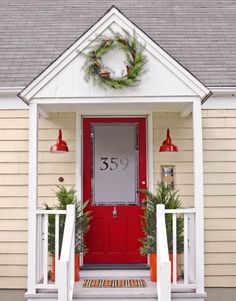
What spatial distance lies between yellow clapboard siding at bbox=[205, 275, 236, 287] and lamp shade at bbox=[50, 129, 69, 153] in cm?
271

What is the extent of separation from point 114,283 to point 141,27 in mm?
4479

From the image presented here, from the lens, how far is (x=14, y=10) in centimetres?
913

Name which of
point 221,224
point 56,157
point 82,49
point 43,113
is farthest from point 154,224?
point 82,49

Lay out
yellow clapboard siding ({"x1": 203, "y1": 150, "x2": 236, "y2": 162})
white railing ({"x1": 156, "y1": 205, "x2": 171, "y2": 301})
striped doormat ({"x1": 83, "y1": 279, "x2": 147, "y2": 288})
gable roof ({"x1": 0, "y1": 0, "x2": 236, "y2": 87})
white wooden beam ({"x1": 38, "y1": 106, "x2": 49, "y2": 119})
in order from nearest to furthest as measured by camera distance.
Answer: white railing ({"x1": 156, "y1": 205, "x2": 171, "y2": 301}), striped doormat ({"x1": 83, "y1": 279, "x2": 147, "y2": 288}), white wooden beam ({"x1": 38, "y1": 106, "x2": 49, "y2": 119}), yellow clapboard siding ({"x1": 203, "y1": 150, "x2": 236, "y2": 162}), gable roof ({"x1": 0, "y1": 0, "x2": 236, "y2": 87})

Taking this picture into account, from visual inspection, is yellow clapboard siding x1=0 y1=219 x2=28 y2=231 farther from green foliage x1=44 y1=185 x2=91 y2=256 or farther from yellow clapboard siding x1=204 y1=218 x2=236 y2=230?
yellow clapboard siding x1=204 y1=218 x2=236 y2=230

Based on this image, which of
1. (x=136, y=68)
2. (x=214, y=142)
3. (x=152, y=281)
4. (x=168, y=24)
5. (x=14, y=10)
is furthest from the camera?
(x=14, y=10)

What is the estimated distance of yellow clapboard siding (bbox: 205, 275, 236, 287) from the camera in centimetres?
665

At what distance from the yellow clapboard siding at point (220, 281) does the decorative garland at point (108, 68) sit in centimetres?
297

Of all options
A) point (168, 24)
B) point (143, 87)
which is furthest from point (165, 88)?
point (168, 24)

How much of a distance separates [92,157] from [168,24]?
3014mm

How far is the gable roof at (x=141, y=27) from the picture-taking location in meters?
7.29

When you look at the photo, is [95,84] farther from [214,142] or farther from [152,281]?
[152,281]

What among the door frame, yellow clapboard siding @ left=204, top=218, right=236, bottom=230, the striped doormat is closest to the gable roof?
the door frame

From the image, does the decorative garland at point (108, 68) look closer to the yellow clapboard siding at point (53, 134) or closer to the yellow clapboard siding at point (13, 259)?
the yellow clapboard siding at point (53, 134)
